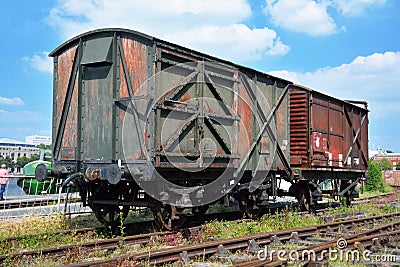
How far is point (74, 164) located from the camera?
9.32 m

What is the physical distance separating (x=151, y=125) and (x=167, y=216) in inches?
82.4

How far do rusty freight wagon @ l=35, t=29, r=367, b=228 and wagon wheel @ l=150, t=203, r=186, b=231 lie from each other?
23 mm

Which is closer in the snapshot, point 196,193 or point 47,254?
point 47,254

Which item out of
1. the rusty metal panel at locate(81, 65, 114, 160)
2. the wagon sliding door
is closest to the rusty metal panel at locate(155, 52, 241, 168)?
the wagon sliding door

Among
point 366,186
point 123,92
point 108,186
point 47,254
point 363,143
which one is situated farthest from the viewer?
point 366,186

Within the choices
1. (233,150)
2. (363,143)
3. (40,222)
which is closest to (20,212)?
(40,222)

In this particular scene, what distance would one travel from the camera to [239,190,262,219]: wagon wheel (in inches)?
454

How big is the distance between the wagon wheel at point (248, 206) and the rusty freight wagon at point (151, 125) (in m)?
0.23

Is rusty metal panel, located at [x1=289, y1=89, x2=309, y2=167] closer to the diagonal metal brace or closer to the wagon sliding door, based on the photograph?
the diagonal metal brace

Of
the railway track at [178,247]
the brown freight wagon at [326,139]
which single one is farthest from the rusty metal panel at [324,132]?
the railway track at [178,247]

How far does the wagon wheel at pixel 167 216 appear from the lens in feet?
29.2

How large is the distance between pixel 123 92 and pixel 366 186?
88.2 feet

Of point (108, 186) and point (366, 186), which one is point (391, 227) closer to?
point (108, 186)

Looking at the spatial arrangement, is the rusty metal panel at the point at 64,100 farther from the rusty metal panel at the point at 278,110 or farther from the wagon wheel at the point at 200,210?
the rusty metal panel at the point at 278,110
